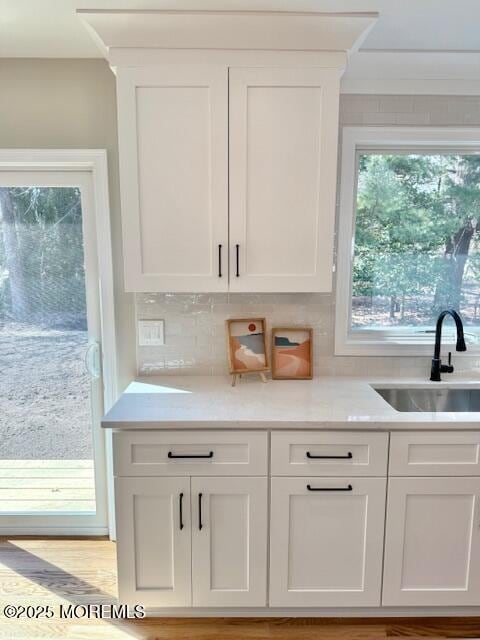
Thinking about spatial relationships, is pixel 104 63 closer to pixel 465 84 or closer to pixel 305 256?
pixel 305 256

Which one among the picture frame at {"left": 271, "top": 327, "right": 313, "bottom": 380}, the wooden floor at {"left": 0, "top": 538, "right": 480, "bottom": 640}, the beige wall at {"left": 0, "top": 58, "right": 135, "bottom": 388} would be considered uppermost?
the beige wall at {"left": 0, "top": 58, "right": 135, "bottom": 388}

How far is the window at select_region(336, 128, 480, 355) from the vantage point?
2102 millimetres

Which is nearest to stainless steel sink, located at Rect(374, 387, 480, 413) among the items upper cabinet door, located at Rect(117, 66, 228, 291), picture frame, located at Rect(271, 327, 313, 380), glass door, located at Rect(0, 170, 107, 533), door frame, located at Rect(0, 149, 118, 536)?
picture frame, located at Rect(271, 327, 313, 380)

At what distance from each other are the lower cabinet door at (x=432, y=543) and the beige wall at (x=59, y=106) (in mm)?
1902

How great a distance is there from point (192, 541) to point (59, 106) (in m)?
2.00

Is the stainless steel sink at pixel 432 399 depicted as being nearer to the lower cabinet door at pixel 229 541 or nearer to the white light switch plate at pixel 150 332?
the lower cabinet door at pixel 229 541

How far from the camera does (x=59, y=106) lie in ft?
6.48

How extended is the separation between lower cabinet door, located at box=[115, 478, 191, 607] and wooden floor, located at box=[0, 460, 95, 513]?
746mm

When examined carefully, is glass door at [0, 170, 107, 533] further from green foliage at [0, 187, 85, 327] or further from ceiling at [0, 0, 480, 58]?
ceiling at [0, 0, 480, 58]

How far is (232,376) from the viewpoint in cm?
209

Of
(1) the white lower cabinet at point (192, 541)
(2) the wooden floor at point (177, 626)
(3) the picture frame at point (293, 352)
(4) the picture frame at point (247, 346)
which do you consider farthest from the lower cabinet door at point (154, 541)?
(3) the picture frame at point (293, 352)

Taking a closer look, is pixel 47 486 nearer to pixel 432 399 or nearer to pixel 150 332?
pixel 150 332

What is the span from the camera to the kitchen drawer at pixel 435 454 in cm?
162

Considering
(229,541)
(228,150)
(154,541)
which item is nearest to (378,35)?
(228,150)
